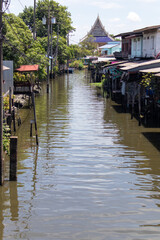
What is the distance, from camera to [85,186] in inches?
540

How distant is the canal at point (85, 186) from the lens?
10.4 m

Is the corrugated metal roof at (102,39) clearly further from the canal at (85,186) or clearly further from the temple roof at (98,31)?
the canal at (85,186)

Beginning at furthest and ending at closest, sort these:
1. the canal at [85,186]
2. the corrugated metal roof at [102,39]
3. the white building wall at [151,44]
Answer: the corrugated metal roof at [102,39] → the white building wall at [151,44] → the canal at [85,186]

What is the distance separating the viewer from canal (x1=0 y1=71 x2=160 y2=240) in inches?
411

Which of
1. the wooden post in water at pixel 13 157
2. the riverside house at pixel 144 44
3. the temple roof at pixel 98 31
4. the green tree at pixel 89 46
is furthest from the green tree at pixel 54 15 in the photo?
the wooden post in water at pixel 13 157

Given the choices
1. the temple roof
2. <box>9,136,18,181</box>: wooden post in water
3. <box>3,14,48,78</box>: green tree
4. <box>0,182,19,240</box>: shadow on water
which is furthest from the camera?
the temple roof

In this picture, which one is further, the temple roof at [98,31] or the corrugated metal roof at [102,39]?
the temple roof at [98,31]

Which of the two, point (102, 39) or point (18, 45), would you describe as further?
point (102, 39)

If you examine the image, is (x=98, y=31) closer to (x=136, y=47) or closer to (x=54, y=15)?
(x=54, y=15)

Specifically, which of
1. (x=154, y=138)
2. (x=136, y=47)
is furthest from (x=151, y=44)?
(x=154, y=138)

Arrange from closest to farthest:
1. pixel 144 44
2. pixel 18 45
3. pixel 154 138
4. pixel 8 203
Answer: pixel 8 203
pixel 154 138
pixel 18 45
pixel 144 44

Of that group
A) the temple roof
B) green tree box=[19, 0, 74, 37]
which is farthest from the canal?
the temple roof

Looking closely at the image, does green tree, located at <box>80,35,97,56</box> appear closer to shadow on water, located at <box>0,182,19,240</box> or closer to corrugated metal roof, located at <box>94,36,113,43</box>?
corrugated metal roof, located at <box>94,36,113,43</box>

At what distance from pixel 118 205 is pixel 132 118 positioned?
17142 mm
